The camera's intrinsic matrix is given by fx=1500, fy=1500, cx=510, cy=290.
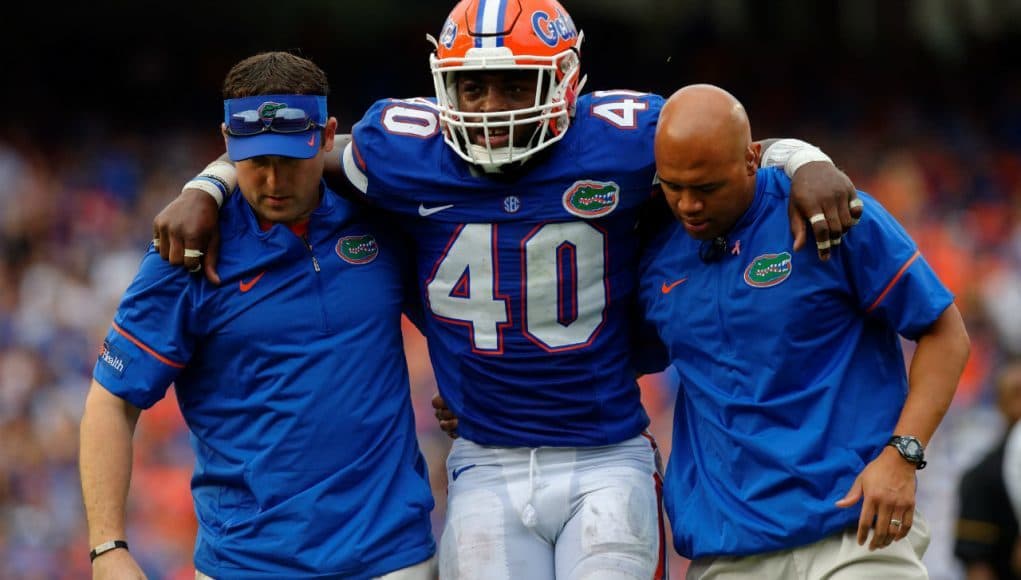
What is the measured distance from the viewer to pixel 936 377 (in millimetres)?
3764

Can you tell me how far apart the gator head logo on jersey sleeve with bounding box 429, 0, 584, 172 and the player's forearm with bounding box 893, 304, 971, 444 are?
1.14m

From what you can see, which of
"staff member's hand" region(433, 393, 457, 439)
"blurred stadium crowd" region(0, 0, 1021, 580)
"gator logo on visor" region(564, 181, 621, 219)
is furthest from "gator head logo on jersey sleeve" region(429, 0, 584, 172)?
"blurred stadium crowd" region(0, 0, 1021, 580)

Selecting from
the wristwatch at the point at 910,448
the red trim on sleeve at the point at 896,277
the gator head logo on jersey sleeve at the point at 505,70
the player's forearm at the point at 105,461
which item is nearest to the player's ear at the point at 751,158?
the red trim on sleeve at the point at 896,277

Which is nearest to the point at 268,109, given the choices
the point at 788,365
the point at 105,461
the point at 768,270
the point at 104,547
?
the point at 105,461

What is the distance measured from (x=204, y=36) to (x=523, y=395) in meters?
10.1

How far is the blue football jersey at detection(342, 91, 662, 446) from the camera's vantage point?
413cm

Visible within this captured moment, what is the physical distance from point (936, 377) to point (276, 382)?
175cm

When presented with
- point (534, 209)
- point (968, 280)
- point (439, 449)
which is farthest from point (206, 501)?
point (968, 280)

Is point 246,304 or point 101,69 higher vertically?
point 246,304

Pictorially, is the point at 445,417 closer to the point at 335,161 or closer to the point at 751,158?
the point at 335,161

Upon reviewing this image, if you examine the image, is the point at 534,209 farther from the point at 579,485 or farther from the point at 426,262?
the point at 579,485

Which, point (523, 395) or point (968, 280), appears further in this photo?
point (968, 280)

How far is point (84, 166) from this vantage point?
12242 mm

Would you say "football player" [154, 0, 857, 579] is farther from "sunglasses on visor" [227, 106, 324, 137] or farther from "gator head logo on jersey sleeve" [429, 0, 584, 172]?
"sunglasses on visor" [227, 106, 324, 137]
